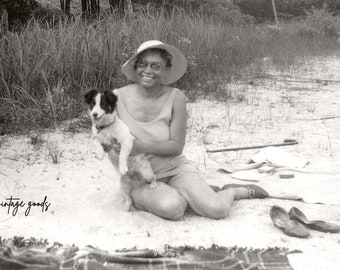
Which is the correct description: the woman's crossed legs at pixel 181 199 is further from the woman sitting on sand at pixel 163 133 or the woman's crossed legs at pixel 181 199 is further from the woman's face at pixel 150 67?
the woman's face at pixel 150 67

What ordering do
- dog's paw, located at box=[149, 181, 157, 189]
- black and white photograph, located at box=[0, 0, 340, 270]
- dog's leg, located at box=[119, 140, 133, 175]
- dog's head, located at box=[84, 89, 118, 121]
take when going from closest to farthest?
black and white photograph, located at box=[0, 0, 340, 270] → dog's head, located at box=[84, 89, 118, 121] → dog's leg, located at box=[119, 140, 133, 175] → dog's paw, located at box=[149, 181, 157, 189]

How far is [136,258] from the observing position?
9.98 ft

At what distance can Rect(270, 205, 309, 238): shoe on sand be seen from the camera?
11.3 ft

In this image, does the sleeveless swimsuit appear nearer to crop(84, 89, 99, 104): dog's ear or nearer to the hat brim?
the hat brim

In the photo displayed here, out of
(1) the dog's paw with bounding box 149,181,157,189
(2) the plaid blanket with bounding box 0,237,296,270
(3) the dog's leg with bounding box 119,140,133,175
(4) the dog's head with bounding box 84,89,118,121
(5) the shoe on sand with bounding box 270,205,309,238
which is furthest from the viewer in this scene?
(1) the dog's paw with bounding box 149,181,157,189

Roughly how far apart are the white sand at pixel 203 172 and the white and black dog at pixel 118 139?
0.26 metres

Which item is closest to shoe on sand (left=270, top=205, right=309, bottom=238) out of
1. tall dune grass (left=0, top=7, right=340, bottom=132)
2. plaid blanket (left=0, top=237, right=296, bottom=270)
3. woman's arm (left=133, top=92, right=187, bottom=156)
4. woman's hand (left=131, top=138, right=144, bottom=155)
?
plaid blanket (left=0, top=237, right=296, bottom=270)

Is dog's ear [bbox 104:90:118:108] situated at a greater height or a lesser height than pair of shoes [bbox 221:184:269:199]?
greater

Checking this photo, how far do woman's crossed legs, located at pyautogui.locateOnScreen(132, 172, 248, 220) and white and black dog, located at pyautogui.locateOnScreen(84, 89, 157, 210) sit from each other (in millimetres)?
88

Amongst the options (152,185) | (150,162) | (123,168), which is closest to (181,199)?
(152,185)

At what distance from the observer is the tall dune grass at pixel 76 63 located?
234 inches

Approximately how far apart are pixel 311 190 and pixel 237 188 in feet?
2.31

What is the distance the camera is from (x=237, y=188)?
4.31m

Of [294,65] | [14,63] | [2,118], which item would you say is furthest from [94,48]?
[294,65]
